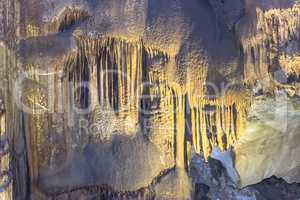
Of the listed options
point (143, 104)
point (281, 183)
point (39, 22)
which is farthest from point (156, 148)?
point (281, 183)

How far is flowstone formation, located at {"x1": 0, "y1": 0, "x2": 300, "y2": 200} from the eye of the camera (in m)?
2.42

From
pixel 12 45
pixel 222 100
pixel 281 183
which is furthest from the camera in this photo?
pixel 281 183


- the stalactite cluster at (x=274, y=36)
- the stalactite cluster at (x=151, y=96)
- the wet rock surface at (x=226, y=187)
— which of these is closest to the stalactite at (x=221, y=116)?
the stalactite cluster at (x=151, y=96)

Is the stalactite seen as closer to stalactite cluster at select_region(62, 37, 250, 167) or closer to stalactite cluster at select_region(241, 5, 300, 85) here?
stalactite cluster at select_region(62, 37, 250, 167)

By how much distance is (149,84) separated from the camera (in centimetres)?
257

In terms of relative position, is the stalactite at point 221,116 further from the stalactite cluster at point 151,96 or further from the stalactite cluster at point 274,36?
the stalactite cluster at point 274,36

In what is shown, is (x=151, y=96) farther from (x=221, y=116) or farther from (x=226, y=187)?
(x=226, y=187)

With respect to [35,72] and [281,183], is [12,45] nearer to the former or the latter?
[35,72]

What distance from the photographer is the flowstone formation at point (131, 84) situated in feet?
7.93

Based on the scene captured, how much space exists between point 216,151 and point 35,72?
5.61ft

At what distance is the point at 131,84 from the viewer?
257 centimetres

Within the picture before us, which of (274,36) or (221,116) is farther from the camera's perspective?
(221,116)


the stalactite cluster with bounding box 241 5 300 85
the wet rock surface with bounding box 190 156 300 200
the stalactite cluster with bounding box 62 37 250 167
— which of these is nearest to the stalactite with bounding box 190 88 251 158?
the stalactite cluster with bounding box 62 37 250 167

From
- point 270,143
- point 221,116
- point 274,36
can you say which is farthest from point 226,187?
point 274,36
